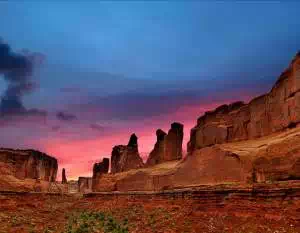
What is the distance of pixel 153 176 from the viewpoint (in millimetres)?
45750

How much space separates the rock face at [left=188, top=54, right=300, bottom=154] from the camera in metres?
30.7

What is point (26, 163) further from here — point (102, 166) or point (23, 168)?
point (102, 166)

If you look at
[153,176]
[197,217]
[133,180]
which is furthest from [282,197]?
[133,180]

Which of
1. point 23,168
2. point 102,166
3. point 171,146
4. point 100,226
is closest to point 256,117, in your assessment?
point 100,226

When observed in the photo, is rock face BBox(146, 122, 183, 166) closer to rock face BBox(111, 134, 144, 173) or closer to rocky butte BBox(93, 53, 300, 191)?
rock face BBox(111, 134, 144, 173)

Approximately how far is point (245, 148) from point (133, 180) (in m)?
20.3

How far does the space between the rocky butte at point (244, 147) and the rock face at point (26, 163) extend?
25.9 m

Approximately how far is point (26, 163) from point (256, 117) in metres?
51.8

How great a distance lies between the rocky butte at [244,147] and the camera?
27.1 meters

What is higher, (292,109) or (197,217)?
(292,109)

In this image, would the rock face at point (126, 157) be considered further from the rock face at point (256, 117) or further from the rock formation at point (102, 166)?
the rock face at point (256, 117)

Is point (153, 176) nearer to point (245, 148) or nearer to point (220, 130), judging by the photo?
point (220, 130)

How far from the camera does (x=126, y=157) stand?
65.7m

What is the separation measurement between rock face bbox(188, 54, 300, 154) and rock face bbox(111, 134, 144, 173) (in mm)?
18542
